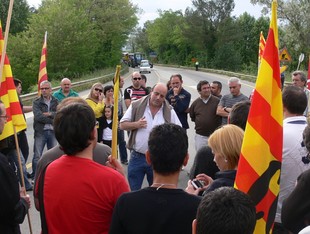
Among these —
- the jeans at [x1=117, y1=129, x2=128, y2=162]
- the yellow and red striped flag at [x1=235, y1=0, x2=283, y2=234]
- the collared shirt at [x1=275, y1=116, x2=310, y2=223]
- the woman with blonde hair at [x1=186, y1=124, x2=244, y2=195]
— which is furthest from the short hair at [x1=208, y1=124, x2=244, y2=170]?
the jeans at [x1=117, y1=129, x2=128, y2=162]

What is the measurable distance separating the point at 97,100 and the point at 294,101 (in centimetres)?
440

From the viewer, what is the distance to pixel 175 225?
98.7 inches

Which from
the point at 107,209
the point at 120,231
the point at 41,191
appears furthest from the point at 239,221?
the point at 41,191

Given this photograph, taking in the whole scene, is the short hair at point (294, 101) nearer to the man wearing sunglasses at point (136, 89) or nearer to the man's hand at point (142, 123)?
the man's hand at point (142, 123)

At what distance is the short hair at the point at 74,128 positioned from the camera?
9.03 feet

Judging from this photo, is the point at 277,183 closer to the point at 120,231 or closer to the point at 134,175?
the point at 120,231

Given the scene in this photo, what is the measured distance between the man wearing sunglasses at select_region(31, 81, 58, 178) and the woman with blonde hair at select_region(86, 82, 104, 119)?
27.9 inches

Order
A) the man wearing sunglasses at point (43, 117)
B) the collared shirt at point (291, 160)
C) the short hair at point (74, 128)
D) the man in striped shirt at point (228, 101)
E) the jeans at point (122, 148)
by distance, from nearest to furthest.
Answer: the short hair at point (74, 128) → the collared shirt at point (291, 160) → the man in striped shirt at point (228, 101) → the man wearing sunglasses at point (43, 117) → the jeans at point (122, 148)

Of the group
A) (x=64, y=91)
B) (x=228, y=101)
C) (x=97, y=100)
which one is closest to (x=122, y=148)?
(x=64, y=91)

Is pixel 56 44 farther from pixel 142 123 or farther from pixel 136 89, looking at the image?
pixel 142 123

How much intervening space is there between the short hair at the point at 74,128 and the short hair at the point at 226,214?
1.00m

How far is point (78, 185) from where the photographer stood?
106 inches

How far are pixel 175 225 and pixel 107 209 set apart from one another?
1.50 feet

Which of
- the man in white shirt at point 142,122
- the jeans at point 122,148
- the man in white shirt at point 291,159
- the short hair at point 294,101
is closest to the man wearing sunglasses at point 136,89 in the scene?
the jeans at point 122,148
